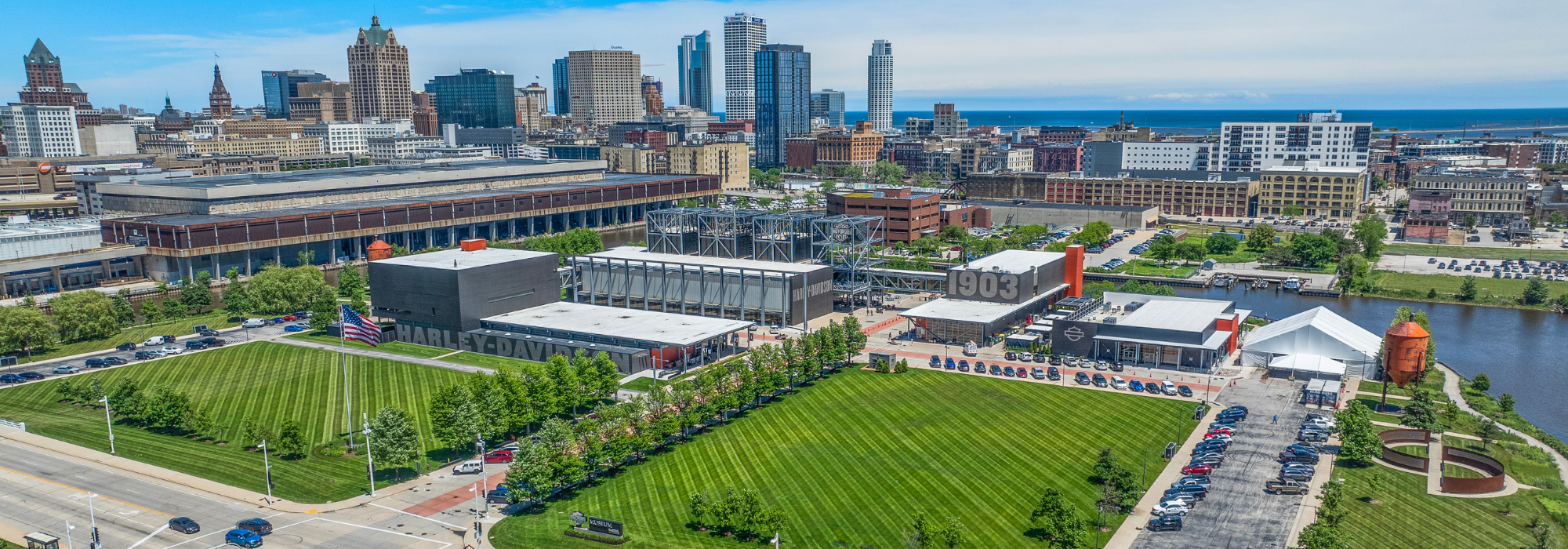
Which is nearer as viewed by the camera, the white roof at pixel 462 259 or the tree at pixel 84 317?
the white roof at pixel 462 259

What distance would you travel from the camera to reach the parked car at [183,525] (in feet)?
173

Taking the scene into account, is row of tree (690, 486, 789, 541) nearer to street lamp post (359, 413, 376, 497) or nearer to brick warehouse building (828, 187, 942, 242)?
street lamp post (359, 413, 376, 497)

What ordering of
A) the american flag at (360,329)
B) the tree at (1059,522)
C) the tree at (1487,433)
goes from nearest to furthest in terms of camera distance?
the tree at (1059,522), the tree at (1487,433), the american flag at (360,329)

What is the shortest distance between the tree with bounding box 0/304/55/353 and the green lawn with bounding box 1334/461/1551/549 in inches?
4193

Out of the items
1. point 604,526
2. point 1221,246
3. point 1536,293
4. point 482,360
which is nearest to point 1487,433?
point 604,526

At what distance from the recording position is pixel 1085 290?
124 metres

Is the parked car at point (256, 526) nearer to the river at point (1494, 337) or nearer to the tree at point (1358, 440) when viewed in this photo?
the tree at point (1358, 440)

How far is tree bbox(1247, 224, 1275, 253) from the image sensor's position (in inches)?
6147

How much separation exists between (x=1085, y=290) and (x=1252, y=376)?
39846 mm

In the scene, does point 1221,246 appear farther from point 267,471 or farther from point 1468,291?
point 267,471

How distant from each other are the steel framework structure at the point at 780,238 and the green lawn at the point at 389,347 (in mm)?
40887

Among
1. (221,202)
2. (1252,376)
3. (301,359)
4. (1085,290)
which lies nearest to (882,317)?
(1085,290)

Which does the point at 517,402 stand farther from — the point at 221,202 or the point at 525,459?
the point at 221,202

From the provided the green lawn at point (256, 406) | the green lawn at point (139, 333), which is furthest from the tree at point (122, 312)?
the green lawn at point (256, 406)
